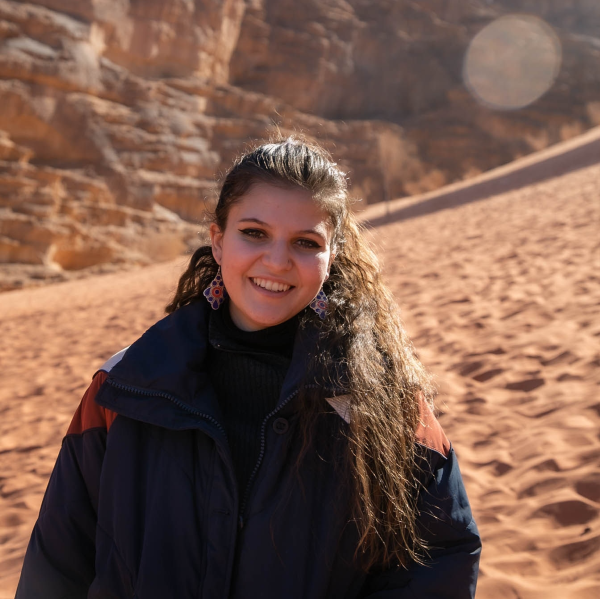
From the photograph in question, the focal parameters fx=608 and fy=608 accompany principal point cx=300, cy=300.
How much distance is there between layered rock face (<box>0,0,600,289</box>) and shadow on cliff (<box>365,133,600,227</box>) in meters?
3.22

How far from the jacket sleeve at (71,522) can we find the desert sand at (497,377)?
1539mm

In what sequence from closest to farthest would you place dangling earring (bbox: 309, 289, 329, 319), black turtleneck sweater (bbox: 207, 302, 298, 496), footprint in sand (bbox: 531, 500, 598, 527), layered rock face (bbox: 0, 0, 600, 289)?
black turtleneck sweater (bbox: 207, 302, 298, 496) < dangling earring (bbox: 309, 289, 329, 319) < footprint in sand (bbox: 531, 500, 598, 527) < layered rock face (bbox: 0, 0, 600, 289)

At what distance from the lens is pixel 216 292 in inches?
67.5

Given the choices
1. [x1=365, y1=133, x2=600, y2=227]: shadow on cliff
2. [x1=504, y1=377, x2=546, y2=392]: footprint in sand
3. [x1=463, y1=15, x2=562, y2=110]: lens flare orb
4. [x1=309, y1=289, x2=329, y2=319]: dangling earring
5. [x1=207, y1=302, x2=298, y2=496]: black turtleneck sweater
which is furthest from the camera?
[x1=463, y1=15, x2=562, y2=110]: lens flare orb

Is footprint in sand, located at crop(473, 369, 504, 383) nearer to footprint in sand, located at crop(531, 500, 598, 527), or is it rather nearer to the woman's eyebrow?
footprint in sand, located at crop(531, 500, 598, 527)

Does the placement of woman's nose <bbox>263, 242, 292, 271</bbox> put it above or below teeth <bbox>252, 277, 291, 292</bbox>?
above

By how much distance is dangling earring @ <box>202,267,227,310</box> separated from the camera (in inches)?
67.1

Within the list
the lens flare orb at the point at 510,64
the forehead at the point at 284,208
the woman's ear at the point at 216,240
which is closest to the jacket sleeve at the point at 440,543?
the forehead at the point at 284,208

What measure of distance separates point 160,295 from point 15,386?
394cm

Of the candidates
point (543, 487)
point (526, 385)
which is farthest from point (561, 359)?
point (543, 487)

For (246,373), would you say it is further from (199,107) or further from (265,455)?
(199,107)

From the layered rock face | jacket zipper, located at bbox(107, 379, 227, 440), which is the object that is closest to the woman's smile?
jacket zipper, located at bbox(107, 379, 227, 440)

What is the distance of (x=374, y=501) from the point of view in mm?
1455

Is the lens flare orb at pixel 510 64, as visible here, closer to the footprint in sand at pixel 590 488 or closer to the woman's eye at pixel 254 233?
the footprint in sand at pixel 590 488
